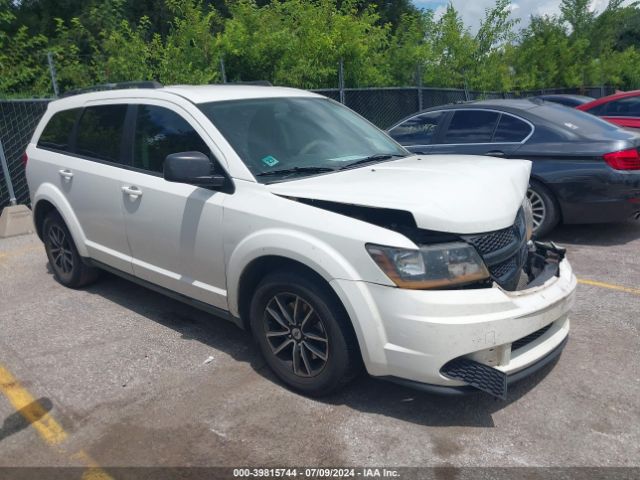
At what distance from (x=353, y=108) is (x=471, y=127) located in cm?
517

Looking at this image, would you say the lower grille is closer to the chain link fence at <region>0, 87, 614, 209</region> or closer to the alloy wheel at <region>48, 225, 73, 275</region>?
the alloy wheel at <region>48, 225, 73, 275</region>

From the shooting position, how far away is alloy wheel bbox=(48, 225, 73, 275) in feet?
17.9

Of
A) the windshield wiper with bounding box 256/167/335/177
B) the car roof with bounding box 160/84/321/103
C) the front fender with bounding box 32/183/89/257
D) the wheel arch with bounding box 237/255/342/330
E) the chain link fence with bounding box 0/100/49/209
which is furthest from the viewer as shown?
the chain link fence with bounding box 0/100/49/209

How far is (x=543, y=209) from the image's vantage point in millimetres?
6461

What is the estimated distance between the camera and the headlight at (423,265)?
2898 mm

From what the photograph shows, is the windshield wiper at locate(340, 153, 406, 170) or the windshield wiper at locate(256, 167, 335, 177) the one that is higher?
the windshield wiper at locate(256, 167, 335, 177)

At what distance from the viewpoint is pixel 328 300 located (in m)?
3.15

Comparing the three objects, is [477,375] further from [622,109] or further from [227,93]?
[622,109]

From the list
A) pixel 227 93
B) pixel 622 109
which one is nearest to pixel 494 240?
pixel 227 93

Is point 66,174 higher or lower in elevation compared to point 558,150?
higher

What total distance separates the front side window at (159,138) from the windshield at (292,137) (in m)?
0.20

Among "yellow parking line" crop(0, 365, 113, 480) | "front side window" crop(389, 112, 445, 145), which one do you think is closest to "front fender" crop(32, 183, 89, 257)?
"yellow parking line" crop(0, 365, 113, 480)

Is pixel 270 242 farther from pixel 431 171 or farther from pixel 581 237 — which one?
pixel 581 237

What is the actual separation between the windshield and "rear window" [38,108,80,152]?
190 centimetres
